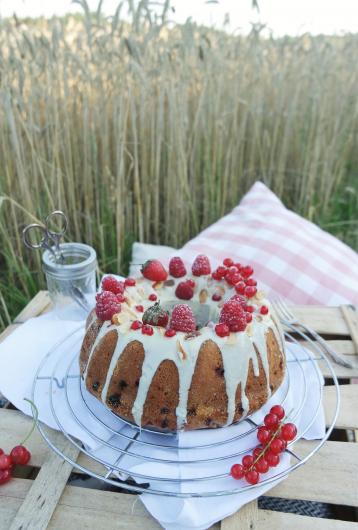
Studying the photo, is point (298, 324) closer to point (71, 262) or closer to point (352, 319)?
point (352, 319)

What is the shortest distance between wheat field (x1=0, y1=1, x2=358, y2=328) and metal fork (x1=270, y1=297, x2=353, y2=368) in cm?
69

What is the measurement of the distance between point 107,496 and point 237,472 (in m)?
0.23

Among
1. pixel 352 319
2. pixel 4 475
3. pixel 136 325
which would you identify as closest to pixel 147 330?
pixel 136 325

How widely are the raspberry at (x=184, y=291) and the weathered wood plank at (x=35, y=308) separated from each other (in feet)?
1.58

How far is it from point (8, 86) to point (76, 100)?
44cm

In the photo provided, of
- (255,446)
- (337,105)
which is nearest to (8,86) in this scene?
(255,446)

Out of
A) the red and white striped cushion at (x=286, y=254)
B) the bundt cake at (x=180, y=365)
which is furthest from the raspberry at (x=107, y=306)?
the red and white striped cushion at (x=286, y=254)

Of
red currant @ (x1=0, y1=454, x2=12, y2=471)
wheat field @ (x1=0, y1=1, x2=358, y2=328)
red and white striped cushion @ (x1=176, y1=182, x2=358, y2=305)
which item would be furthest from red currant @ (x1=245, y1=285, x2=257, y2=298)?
wheat field @ (x1=0, y1=1, x2=358, y2=328)

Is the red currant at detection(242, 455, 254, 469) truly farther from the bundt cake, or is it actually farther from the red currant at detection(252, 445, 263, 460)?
the bundt cake

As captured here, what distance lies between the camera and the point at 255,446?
36.2 inches

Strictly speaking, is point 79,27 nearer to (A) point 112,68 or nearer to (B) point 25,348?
(A) point 112,68

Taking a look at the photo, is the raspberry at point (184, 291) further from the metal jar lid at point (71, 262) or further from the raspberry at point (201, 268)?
the metal jar lid at point (71, 262)

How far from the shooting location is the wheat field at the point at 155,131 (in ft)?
5.82

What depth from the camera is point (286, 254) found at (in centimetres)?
164
